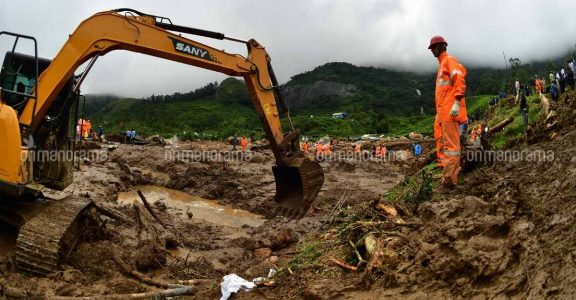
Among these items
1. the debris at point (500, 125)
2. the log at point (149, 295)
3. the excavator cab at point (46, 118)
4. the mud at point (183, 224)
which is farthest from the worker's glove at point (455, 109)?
the excavator cab at point (46, 118)

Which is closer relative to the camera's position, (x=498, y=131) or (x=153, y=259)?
(x=153, y=259)

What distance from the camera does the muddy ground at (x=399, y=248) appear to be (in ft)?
10.7

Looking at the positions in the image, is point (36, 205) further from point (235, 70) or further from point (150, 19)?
point (235, 70)

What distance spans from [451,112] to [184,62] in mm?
4320

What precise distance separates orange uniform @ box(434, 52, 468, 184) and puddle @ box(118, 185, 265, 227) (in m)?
5.80

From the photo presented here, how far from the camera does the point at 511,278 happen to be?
10.2 feet

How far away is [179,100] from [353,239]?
9103 centimetres

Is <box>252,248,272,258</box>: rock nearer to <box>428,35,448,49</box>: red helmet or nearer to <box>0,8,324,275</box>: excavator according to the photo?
<box>0,8,324,275</box>: excavator

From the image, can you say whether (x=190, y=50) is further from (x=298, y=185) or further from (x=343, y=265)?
(x=343, y=265)

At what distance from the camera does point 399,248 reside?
422 cm

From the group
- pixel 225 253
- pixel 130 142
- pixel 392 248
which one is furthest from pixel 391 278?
pixel 130 142

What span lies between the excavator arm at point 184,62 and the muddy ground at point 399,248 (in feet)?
2.80

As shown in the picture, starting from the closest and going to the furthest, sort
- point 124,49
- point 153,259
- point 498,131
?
point 153,259
point 124,49
point 498,131

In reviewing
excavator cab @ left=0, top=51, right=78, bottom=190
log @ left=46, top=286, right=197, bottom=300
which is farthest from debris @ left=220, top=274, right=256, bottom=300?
excavator cab @ left=0, top=51, right=78, bottom=190
